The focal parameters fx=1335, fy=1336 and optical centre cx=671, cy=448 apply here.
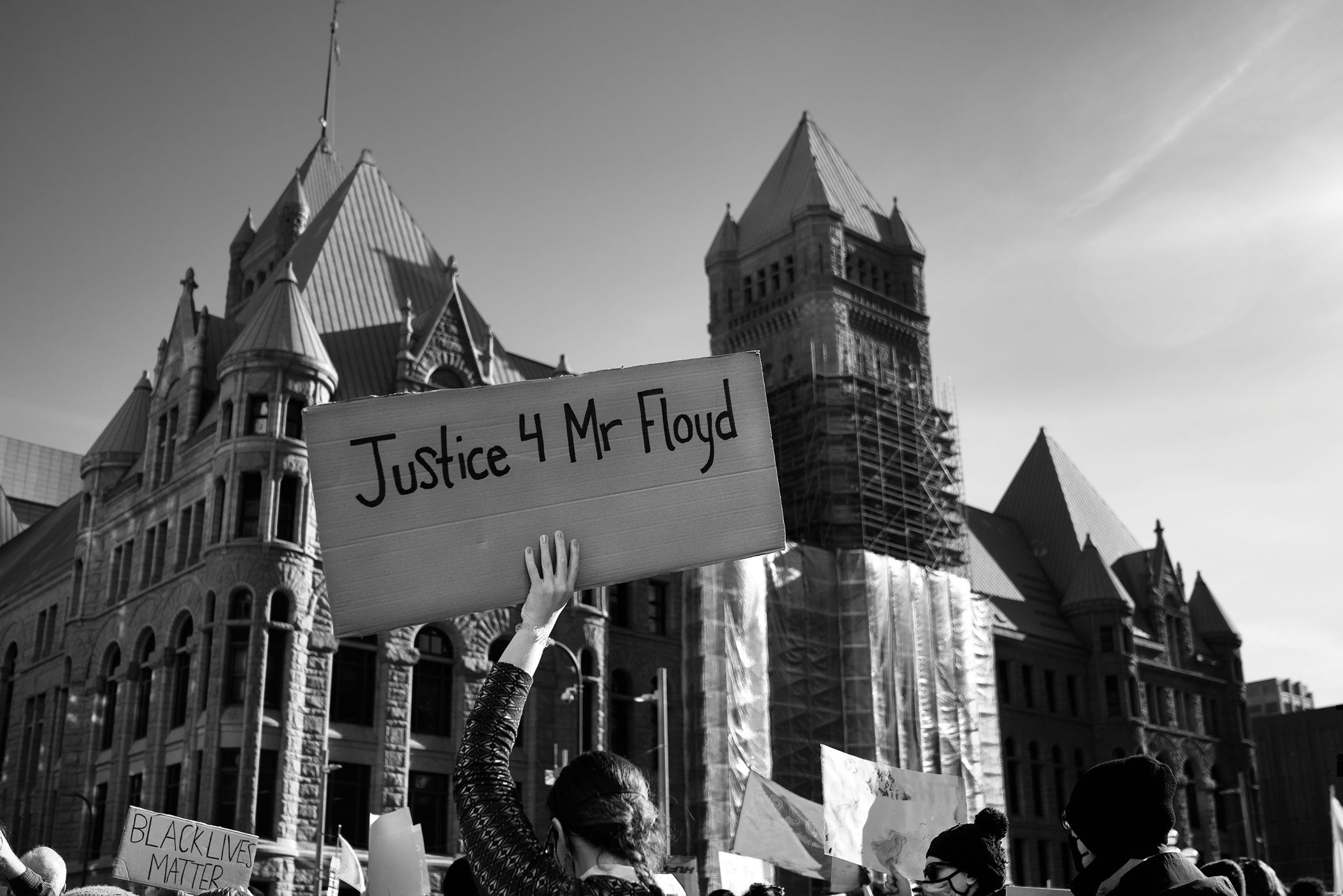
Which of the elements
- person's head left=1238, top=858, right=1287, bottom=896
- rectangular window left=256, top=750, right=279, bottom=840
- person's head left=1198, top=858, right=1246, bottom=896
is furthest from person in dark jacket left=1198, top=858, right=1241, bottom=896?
rectangular window left=256, top=750, right=279, bottom=840

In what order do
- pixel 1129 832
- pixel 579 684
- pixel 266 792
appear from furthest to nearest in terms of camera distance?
pixel 266 792 < pixel 579 684 < pixel 1129 832

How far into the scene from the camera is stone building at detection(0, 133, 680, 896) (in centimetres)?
3266

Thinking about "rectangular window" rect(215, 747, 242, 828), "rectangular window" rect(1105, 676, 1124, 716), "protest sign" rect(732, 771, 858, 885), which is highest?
"rectangular window" rect(1105, 676, 1124, 716)

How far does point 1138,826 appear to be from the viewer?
391cm

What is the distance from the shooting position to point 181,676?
35.1 meters

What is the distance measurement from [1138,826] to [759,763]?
37.9 m

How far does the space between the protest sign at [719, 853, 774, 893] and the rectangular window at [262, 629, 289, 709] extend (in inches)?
653

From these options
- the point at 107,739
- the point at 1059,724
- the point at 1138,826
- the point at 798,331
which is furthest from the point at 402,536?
the point at 1059,724

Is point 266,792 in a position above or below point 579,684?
below

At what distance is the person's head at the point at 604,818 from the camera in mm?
3158

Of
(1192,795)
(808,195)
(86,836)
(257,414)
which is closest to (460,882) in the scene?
(257,414)

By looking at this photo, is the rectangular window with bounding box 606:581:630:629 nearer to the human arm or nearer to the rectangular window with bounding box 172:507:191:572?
the rectangular window with bounding box 172:507:191:572

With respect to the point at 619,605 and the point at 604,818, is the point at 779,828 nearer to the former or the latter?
the point at 604,818

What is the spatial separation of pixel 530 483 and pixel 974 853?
2700 mm
